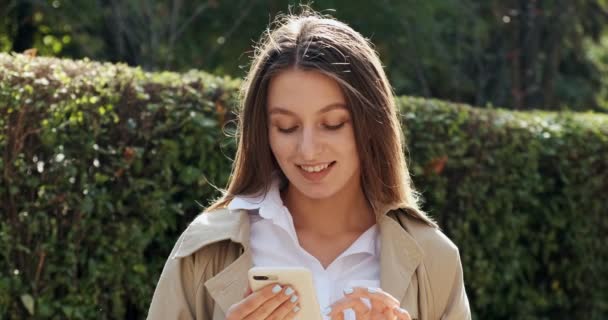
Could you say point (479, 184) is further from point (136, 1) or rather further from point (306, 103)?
point (136, 1)

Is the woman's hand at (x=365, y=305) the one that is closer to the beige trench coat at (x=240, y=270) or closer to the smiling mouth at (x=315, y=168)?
the beige trench coat at (x=240, y=270)

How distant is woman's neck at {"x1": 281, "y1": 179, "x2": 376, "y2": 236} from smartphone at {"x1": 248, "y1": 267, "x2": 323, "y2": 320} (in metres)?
0.47

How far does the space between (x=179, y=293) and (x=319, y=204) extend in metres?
0.52

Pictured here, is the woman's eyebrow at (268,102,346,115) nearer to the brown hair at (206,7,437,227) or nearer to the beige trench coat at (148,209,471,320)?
the brown hair at (206,7,437,227)

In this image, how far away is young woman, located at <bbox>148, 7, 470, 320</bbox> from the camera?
104 inches

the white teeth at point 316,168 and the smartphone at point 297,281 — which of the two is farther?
the white teeth at point 316,168

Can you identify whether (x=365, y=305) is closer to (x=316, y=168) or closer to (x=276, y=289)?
(x=276, y=289)

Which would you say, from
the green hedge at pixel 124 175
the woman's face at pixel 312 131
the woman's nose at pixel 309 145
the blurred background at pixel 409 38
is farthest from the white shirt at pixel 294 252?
the blurred background at pixel 409 38

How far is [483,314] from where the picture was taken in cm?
574

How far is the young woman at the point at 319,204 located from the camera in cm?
264

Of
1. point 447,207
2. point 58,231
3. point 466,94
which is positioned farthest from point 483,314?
point 466,94

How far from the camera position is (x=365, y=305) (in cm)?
246

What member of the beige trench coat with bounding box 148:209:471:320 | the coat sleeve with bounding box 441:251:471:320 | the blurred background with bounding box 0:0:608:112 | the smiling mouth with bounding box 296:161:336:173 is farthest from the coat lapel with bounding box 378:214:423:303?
the blurred background with bounding box 0:0:608:112

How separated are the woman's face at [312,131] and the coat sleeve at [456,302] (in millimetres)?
447
